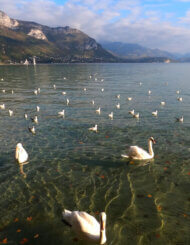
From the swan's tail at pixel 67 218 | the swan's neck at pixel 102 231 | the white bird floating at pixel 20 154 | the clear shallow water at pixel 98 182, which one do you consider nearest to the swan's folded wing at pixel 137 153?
the clear shallow water at pixel 98 182

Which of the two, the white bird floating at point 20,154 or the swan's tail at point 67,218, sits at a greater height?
the white bird floating at point 20,154

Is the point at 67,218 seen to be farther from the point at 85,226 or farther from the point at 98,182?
the point at 98,182

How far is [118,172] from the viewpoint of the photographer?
15078 mm

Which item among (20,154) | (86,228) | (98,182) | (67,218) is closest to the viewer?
(86,228)

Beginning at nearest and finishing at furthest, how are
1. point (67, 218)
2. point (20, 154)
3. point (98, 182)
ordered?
point (67, 218) < point (98, 182) < point (20, 154)

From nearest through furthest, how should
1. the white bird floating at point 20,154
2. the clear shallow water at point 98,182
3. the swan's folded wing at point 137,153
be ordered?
the clear shallow water at point 98,182
the white bird floating at point 20,154
the swan's folded wing at point 137,153

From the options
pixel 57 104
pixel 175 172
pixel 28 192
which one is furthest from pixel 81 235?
pixel 57 104

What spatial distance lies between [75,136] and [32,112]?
40.2 feet

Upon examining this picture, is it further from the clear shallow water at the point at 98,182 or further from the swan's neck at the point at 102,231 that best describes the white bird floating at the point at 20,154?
the swan's neck at the point at 102,231

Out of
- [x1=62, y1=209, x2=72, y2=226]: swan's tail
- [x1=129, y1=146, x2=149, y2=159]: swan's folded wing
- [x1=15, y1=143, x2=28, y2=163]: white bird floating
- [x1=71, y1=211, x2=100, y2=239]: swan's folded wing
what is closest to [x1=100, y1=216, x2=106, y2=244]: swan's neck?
[x1=71, y1=211, x2=100, y2=239]: swan's folded wing

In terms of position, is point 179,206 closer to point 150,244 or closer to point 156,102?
point 150,244

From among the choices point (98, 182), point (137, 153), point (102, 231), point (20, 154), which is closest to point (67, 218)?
point (102, 231)

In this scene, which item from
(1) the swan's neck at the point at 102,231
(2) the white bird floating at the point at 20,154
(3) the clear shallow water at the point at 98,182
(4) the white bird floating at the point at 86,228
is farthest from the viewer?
(2) the white bird floating at the point at 20,154

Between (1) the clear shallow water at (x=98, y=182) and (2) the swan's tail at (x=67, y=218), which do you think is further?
(1) the clear shallow water at (x=98, y=182)
